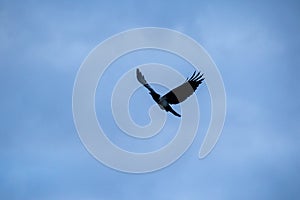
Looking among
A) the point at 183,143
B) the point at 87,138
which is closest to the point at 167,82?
the point at 183,143

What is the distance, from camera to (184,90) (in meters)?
27.5

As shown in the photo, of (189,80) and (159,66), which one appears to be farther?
(159,66)

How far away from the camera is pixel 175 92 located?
92.4 ft

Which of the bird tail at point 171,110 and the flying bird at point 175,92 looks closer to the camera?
the flying bird at point 175,92

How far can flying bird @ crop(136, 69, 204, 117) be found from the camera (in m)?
26.8

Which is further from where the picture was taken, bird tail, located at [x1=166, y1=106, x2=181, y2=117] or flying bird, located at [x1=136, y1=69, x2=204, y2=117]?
bird tail, located at [x1=166, y1=106, x2=181, y2=117]

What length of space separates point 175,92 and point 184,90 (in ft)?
2.53

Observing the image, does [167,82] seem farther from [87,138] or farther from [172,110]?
[87,138]

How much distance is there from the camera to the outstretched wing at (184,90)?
26.8m

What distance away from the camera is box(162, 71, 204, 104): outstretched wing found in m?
26.8

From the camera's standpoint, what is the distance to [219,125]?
29.5 metres

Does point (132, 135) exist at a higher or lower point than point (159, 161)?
higher

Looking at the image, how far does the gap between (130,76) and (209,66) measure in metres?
4.41

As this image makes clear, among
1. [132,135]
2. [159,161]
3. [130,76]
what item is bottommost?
[159,161]
